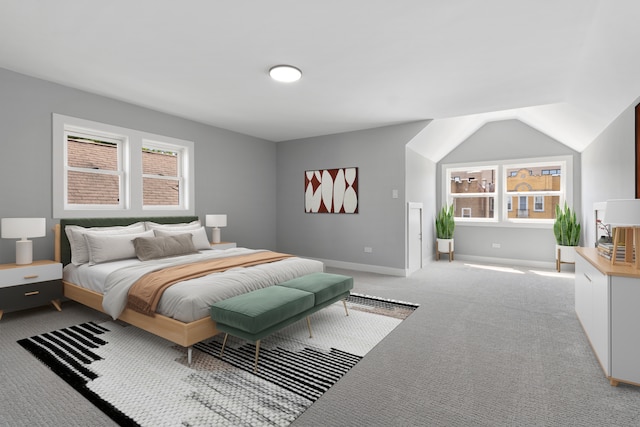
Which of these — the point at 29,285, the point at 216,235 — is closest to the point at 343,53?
the point at 216,235

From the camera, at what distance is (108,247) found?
3.50 meters

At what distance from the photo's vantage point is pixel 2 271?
300 centimetres

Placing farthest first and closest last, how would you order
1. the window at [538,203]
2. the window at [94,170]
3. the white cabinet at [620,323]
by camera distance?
the window at [538,203] → the window at [94,170] → the white cabinet at [620,323]

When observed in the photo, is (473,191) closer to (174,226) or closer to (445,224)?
(445,224)

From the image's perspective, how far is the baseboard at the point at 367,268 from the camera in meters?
5.25

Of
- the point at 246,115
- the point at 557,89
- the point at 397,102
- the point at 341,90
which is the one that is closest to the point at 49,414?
the point at 341,90

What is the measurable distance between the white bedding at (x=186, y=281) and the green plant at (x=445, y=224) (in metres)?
3.86

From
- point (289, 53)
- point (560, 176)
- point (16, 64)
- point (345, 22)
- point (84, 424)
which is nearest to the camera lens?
point (84, 424)

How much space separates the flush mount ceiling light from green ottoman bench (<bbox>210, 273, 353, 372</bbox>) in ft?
6.91

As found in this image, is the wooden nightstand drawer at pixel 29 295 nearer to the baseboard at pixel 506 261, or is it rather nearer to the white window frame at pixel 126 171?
the white window frame at pixel 126 171

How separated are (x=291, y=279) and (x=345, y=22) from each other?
238 centimetres

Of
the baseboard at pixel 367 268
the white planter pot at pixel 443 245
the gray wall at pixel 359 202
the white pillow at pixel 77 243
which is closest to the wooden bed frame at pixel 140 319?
the white pillow at pixel 77 243

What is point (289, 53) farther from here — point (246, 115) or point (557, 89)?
point (557, 89)

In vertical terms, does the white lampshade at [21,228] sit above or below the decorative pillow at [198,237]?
above
